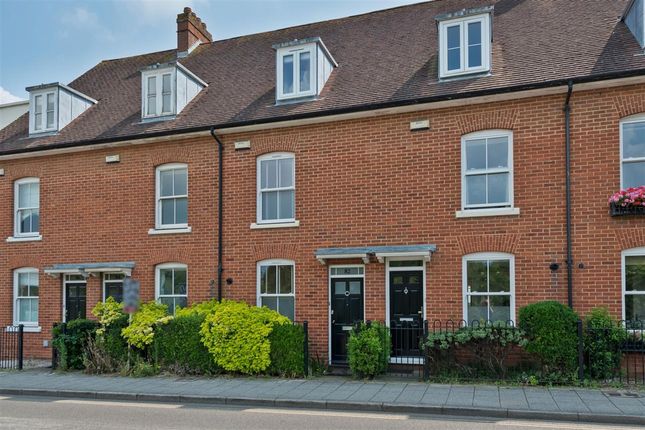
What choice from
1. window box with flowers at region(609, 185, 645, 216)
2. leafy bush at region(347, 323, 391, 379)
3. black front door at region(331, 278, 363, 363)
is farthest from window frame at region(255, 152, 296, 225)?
window box with flowers at region(609, 185, 645, 216)

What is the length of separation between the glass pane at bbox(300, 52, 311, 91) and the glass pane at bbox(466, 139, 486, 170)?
15.0ft

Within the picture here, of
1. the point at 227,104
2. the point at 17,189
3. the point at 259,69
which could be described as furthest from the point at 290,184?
the point at 17,189

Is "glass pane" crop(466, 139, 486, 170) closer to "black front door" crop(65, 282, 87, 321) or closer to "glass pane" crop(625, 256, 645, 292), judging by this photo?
"glass pane" crop(625, 256, 645, 292)

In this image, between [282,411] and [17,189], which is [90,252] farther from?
[282,411]


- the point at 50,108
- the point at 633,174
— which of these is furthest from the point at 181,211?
the point at 633,174

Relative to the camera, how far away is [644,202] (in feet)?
38.1

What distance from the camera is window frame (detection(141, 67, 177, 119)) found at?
1686 centimetres

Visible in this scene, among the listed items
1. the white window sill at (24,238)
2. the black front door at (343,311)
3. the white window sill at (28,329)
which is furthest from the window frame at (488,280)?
the white window sill at (24,238)

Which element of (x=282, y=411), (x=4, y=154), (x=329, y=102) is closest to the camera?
(x=282, y=411)

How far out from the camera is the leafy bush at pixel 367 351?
1216 cm

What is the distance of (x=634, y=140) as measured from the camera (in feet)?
40.1

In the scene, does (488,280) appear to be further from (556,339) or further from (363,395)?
(363,395)

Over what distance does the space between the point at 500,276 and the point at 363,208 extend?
342cm

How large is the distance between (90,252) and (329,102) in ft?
26.0
